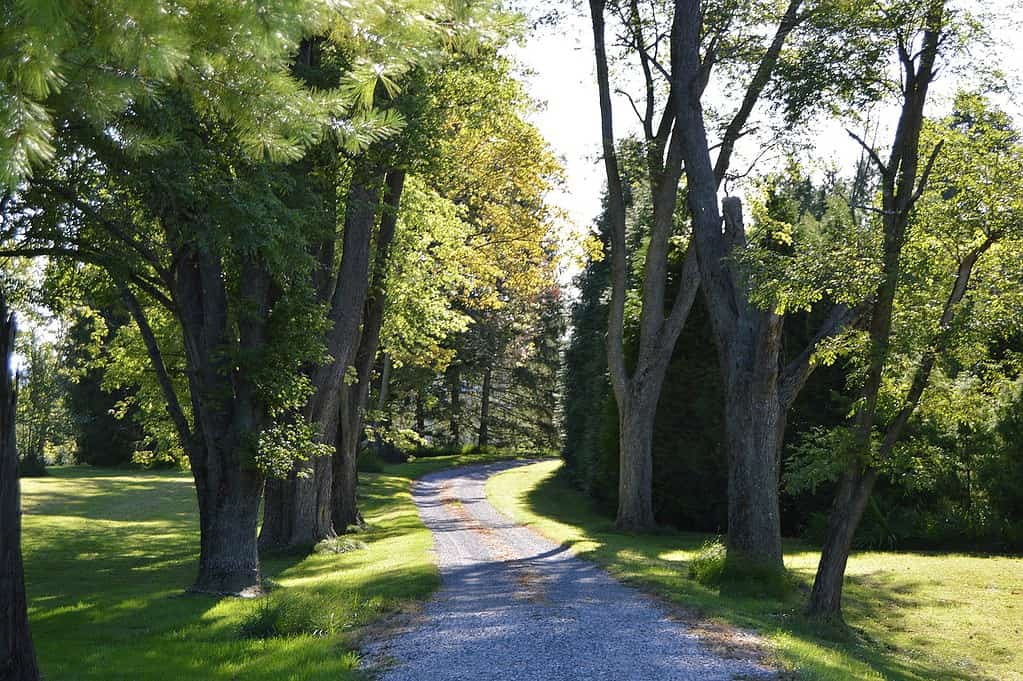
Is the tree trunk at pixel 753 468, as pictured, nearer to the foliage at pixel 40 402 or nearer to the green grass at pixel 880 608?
the green grass at pixel 880 608

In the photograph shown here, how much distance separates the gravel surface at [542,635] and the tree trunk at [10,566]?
3080mm

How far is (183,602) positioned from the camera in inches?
507

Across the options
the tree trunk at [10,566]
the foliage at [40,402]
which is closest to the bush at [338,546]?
the tree trunk at [10,566]

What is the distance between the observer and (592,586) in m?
12.8

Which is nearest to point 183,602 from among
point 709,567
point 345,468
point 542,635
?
point 542,635

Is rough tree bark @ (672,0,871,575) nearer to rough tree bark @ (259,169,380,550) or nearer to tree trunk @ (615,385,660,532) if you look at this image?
rough tree bark @ (259,169,380,550)

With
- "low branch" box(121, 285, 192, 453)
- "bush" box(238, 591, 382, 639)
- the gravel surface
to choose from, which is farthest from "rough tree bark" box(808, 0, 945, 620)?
"low branch" box(121, 285, 192, 453)

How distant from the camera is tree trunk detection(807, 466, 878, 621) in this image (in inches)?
469

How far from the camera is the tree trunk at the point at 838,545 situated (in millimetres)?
11922

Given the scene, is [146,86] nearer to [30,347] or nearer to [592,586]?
[592,586]

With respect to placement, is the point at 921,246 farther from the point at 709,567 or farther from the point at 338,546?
the point at 338,546

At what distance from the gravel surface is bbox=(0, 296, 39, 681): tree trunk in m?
3.08

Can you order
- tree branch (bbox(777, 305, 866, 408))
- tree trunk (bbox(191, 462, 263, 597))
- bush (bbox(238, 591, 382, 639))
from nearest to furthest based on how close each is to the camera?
bush (bbox(238, 591, 382, 639)), tree trunk (bbox(191, 462, 263, 597)), tree branch (bbox(777, 305, 866, 408))

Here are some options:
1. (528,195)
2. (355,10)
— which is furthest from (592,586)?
(528,195)
